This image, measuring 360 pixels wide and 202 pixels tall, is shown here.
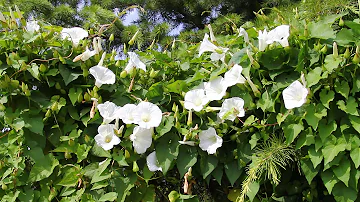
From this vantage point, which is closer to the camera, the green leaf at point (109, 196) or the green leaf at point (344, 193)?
the green leaf at point (344, 193)

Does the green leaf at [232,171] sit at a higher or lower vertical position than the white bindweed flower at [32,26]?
lower

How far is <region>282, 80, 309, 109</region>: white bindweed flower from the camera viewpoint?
1.40m

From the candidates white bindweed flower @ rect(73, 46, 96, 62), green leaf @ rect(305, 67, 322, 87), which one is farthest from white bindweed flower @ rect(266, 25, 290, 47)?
white bindweed flower @ rect(73, 46, 96, 62)

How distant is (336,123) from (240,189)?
0.44 m

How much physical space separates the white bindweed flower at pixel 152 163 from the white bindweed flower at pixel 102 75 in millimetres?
329

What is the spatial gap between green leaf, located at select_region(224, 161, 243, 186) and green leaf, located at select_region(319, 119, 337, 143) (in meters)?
0.33

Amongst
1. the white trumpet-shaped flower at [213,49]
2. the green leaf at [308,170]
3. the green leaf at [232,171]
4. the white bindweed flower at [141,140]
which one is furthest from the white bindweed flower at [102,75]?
the green leaf at [308,170]

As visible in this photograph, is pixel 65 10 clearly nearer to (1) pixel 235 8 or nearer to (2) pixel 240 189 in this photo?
(1) pixel 235 8

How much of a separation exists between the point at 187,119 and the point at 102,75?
1.25 ft

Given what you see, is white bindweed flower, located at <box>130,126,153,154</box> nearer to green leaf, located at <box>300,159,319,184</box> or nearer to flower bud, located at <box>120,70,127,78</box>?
flower bud, located at <box>120,70,127,78</box>

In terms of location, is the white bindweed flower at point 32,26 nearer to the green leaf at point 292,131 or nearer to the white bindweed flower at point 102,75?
the white bindweed flower at point 102,75

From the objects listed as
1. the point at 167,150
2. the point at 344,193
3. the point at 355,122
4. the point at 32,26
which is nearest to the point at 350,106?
the point at 355,122

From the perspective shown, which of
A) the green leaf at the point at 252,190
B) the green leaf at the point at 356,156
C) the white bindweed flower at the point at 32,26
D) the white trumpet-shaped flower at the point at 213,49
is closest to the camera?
the green leaf at the point at 356,156

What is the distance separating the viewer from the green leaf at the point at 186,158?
1552mm
